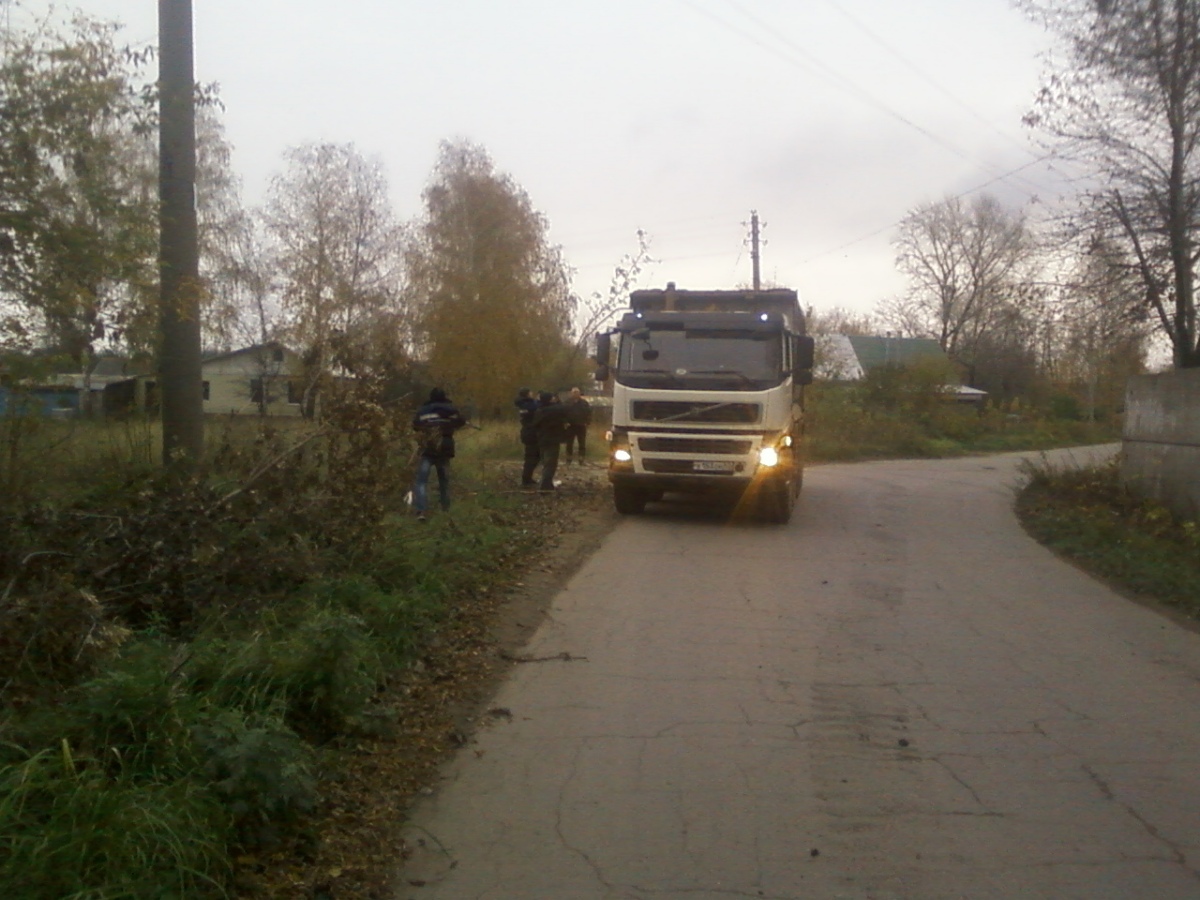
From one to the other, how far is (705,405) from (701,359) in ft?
2.14

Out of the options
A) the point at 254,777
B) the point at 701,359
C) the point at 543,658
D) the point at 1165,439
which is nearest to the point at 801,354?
the point at 701,359

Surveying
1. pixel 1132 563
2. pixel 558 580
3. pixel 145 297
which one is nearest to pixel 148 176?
pixel 145 297

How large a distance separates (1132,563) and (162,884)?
36.7 ft

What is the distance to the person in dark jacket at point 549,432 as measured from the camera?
17.1 metres

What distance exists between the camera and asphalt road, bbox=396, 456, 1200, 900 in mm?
4914

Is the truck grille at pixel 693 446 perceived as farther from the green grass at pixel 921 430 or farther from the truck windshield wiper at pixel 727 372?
the green grass at pixel 921 430

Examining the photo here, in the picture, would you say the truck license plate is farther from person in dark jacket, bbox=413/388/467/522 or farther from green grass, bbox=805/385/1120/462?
green grass, bbox=805/385/1120/462

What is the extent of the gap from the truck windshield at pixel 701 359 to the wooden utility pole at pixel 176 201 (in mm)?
6353

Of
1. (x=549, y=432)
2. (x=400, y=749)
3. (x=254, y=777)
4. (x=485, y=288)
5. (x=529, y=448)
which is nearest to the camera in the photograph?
(x=254, y=777)

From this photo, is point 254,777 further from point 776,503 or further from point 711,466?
point 776,503

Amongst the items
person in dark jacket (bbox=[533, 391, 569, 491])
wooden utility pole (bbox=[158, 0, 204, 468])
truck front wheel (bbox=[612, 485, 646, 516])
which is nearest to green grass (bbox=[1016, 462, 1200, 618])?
truck front wheel (bbox=[612, 485, 646, 516])

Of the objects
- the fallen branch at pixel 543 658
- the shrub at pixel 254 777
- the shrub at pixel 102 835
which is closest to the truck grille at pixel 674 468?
the fallen branch at pixel 543 658

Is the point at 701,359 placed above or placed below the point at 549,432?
above

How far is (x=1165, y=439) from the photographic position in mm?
16016
